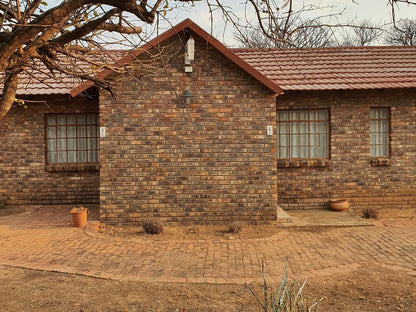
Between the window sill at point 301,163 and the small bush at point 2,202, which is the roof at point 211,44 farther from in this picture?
the small bush at point 2,202

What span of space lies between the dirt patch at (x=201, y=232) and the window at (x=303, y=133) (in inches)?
111

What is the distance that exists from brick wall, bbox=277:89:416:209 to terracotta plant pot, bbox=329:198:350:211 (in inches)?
12.3

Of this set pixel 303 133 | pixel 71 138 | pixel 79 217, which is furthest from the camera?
pixel 71 138

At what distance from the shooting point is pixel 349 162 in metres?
10.2

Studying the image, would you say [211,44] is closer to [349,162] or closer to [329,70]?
[329,70]

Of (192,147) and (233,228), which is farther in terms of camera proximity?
(192,147)

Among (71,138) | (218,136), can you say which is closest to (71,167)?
(71,138)

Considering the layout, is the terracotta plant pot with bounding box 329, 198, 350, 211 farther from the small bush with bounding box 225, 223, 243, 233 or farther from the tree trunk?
the tree trunk

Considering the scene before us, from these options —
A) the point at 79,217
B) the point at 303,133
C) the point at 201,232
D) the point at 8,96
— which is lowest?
the point at 201,232

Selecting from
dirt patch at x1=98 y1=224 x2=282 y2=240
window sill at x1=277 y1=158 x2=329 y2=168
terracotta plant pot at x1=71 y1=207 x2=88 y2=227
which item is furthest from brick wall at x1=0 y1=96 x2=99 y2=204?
window sill at x1=277 y1=158 x2=329 y2=168

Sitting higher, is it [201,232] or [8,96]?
[8,96]

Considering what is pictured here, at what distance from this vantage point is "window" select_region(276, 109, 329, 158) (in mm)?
10352

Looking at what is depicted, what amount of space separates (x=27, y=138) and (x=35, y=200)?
1736 millimetres

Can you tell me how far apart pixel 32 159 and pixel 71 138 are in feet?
3.87
